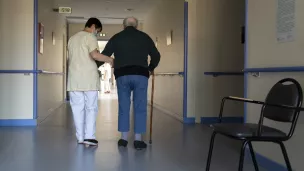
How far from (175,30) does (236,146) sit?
358 cm

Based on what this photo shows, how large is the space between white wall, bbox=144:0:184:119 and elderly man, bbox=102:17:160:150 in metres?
2.59

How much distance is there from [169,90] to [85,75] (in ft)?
13.1

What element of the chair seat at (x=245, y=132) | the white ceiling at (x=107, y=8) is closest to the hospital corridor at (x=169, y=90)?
the chair seat at (x=245, y=132)

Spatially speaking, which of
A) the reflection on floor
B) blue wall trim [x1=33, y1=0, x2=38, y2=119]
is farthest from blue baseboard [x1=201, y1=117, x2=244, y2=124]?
blue wall trim [x1=33, y1=0, x2=38, y2=119]

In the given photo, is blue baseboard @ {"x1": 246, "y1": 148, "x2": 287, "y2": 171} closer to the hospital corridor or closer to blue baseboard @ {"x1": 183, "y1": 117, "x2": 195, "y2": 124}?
the hospital corridor

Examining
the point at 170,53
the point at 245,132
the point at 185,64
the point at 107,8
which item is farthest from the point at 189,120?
the point at 107,8

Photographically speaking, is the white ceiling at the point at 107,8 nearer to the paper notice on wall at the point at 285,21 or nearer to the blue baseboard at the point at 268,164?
the paper notice on wall at the point at 285,21

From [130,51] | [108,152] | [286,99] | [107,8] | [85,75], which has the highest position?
[107,8]

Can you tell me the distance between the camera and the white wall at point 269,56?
8.85 ft

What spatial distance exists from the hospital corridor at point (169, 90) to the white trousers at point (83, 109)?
0.01 meters

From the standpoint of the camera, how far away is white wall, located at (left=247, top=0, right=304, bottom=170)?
270 cm

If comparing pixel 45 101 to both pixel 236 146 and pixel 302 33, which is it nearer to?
pixel 236 146

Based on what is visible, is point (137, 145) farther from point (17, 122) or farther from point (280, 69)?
point (17, 122)

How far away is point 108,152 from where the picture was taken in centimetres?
Answer: 377
